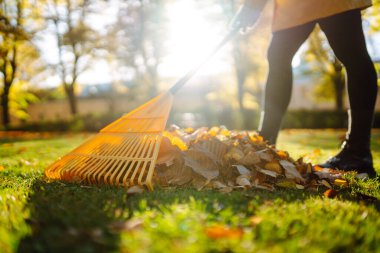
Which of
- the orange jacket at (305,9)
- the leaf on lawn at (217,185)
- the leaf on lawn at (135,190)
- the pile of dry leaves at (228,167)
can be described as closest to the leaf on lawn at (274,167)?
the pile of dry leaves at (228,167)

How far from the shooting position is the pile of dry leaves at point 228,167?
2.09 meters

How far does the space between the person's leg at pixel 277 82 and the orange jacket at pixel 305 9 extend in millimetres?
108

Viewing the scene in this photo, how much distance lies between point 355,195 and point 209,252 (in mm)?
1197

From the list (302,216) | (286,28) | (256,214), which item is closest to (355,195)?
(302,216)

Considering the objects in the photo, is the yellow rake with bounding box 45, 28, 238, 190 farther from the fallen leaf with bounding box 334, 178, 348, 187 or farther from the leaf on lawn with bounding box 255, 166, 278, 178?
the fallen leaf with bounding box 334, 178, 348, 187

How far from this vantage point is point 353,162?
251 cm

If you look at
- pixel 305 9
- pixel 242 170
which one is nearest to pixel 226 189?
pixel 242 170

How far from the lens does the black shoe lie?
246 centimetres

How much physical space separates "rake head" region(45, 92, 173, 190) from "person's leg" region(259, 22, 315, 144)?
91 centimetres

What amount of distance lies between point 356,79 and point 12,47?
11448 mm

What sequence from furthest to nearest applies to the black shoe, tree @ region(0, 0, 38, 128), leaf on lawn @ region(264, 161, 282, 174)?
1. tree @ region(0, 0, 38, 128)
2. the black shoe
3. leaf on lawn @ region(264, 161, 282, 174)

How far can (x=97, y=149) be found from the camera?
2.40 m

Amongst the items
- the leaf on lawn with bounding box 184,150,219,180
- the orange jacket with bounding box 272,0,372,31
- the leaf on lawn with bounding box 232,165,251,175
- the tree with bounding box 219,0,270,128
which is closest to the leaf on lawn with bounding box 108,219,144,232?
the leaf on lawn with bounding box 184,150,219,180

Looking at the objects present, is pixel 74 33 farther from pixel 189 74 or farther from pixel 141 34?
pixel 189 74
